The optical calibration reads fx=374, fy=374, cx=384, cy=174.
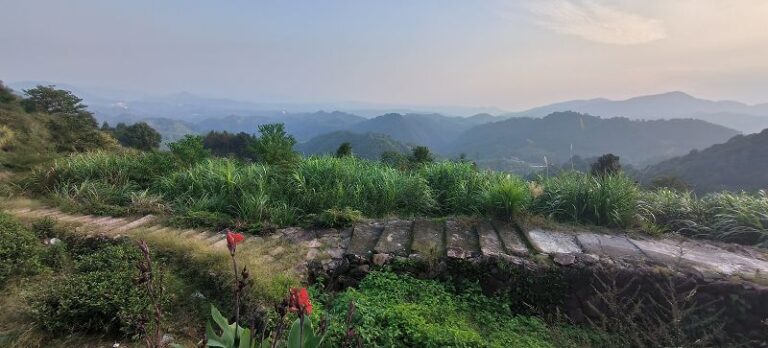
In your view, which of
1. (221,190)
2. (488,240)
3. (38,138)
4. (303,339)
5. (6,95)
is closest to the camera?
(303,339)

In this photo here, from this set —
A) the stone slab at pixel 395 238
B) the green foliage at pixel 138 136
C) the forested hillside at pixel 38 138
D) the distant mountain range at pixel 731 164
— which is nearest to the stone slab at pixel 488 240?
the stone slab at pixel 395 238

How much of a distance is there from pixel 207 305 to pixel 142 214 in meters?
2.52

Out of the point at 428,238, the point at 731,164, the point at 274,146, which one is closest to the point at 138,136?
the point at 274,146

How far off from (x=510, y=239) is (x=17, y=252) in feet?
16.1

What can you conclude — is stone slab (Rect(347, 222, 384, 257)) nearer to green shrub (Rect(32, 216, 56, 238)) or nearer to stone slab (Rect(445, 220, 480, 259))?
stone slab (Rect(445, 220, 480, 259))

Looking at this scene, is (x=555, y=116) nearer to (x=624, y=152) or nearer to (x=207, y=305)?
(x=624, y=152)

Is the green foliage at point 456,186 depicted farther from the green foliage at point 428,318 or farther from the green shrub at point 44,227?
the green shrub at point 44,227

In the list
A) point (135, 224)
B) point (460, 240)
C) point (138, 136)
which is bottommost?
point (138, 136)

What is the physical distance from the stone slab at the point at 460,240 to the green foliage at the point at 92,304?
2.76 metres

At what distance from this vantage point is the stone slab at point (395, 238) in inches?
157

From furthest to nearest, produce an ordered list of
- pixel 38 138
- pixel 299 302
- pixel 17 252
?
pixel 38 138, pixel 17 252, pixel 299 302

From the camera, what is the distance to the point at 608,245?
4.23 metres

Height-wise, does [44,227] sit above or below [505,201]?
below

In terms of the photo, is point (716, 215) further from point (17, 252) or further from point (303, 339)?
point (17, 252)
